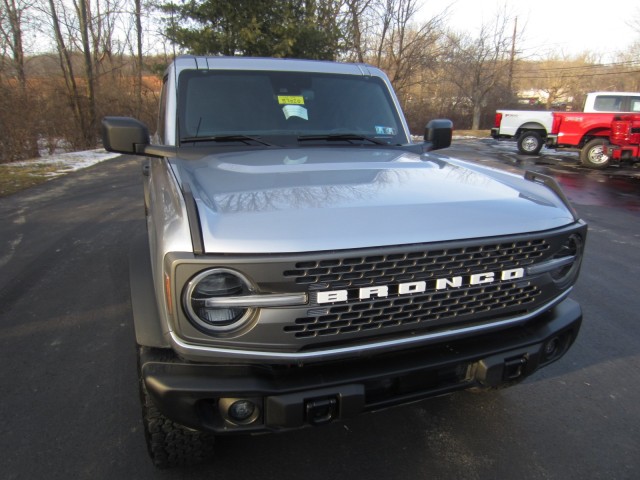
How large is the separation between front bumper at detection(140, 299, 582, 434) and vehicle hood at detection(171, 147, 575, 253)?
49 centimetres

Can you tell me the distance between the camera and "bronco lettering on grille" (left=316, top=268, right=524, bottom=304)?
1.62 m

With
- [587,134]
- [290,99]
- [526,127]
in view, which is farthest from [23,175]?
[526,127]

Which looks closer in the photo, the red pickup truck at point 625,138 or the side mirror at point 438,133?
the side mirror at point 438,133

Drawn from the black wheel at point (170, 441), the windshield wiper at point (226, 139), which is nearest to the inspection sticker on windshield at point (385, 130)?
the windshield wiper at point (226, 139)

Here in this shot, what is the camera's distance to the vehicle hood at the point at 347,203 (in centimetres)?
160

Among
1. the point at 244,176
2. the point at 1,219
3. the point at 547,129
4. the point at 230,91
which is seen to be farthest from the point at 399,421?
the point at 547,129

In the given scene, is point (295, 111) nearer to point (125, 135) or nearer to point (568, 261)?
point (125, 135)

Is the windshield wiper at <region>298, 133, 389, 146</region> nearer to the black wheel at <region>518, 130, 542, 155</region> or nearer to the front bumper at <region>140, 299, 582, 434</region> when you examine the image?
the front bumper at <region>140, 299, 582, 434</region>

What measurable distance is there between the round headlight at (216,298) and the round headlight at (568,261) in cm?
143

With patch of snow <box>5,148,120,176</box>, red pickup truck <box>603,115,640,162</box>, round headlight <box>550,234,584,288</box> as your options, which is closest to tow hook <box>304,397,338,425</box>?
round headlight <box>550,234,584,288</box>

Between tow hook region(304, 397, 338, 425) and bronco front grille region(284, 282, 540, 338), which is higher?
bronco front grille region(284, 282, 540, 338)

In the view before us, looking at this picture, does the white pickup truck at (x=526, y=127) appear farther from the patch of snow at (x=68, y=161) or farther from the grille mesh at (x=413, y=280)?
the grille mesh at (x=413, y=280)

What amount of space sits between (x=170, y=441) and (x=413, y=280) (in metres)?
1.25

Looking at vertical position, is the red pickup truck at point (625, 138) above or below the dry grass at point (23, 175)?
above
